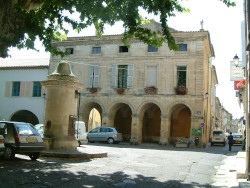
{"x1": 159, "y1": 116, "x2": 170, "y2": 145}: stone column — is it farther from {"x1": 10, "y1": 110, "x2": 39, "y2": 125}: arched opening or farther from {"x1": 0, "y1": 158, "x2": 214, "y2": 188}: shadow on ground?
{"x1": 0, "y1": 158, "x2": 214, "y2": 188}: shadow on ground

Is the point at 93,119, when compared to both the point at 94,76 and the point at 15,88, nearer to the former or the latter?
the point at 94,76

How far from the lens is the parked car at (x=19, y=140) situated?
33.3 ft

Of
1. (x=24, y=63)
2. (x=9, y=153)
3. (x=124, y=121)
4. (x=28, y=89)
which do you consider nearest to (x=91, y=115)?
(x=124, y=121)

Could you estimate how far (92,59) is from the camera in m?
29.8

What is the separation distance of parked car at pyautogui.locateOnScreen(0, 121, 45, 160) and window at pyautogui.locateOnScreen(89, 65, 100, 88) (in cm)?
1860

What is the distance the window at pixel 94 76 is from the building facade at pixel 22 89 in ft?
15.3

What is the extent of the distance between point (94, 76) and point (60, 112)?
641 inches

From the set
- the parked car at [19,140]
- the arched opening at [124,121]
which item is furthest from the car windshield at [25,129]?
the arched opening at [124,121]

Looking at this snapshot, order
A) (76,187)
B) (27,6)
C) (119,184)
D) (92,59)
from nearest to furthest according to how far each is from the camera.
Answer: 1. (76,187)
2. (119,184)
3. (27,6)
4. (92,59)

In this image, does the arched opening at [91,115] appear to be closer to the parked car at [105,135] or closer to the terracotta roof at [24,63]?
the parked car at [105,135]

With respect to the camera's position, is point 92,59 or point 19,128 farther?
point 92,59

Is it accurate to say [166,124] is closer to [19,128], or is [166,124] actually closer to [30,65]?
[30,65]

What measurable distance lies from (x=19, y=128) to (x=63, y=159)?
6.49 feet

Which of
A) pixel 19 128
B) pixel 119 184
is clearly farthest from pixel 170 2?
pixel 19 128
